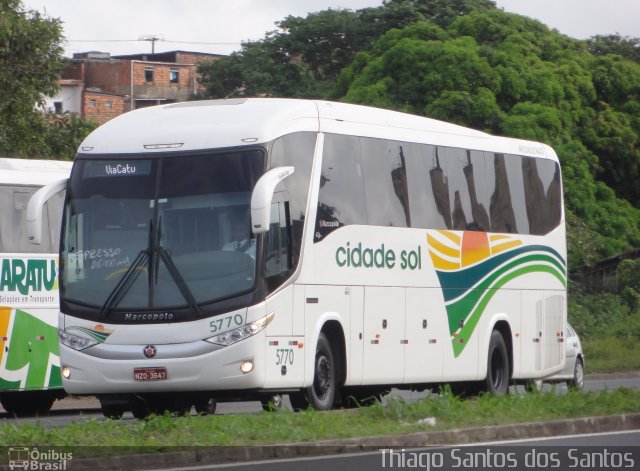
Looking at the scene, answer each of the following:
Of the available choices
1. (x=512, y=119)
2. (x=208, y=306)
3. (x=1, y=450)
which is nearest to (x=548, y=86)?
(x=512, y=119)

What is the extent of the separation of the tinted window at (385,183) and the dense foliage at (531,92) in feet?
70.9

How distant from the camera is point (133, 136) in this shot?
53.0ft

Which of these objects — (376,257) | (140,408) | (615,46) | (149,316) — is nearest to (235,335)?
(149,316)

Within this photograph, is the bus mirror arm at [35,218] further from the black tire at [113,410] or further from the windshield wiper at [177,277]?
the black tire at [113,410]

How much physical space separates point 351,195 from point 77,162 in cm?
348

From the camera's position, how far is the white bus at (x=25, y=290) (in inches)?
752

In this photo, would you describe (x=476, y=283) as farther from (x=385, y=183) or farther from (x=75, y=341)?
(x=75, y=341)

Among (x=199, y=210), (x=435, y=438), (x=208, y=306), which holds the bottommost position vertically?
(x=435, y=438)

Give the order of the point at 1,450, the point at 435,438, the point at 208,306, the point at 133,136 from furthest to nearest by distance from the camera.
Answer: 1. the point at 133,136
2. the point at 208,306
3. the point at 435,438
4. the point at 1,450

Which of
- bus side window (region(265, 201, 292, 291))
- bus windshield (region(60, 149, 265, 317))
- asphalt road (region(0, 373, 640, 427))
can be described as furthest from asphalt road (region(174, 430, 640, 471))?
asphalt road (region(0, 373, 640, 427))

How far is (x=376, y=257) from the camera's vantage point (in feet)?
57.7

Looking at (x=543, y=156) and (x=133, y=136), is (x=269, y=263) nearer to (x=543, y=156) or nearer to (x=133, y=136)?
(x=133, y=136)

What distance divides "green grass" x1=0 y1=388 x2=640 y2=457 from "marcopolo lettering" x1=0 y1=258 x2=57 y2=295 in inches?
238

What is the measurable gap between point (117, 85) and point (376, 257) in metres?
69.2
